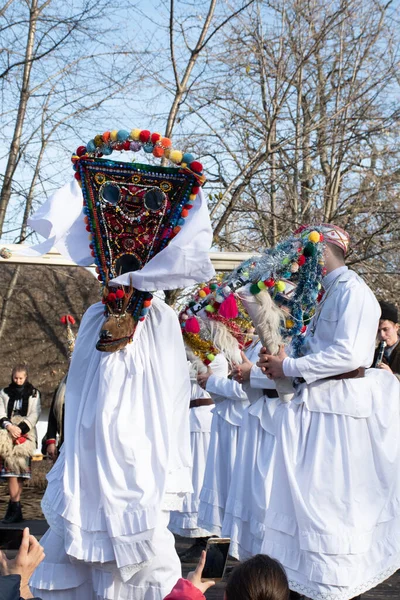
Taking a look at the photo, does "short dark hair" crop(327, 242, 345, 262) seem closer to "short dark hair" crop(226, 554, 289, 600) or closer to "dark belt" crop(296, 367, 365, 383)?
"dark belt" crop(296, 367, 365, 383)

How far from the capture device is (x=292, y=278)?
5.54 meters

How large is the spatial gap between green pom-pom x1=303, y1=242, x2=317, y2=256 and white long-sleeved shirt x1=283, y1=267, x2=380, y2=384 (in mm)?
210

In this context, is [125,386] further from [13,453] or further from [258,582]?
[13,453]

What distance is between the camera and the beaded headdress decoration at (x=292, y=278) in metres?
5.38

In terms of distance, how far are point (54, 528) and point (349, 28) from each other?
994 cm

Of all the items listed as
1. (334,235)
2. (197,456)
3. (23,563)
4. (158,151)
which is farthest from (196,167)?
(197,456)

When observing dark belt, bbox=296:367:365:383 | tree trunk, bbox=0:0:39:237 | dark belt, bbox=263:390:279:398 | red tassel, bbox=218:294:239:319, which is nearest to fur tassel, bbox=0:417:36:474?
tree trunk, bbox=0:0:39:237

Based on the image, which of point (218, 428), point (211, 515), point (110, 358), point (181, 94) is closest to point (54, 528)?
point (110, 358)

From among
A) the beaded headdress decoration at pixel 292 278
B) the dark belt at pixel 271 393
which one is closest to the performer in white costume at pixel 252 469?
the dark belt at pixel 271 393

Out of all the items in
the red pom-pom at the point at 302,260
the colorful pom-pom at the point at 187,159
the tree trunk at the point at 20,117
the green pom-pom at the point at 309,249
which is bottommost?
the red pom-pom at the point at 302,260

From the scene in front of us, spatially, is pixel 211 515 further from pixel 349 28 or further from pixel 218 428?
pixel 349 28

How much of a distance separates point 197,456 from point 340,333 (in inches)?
135

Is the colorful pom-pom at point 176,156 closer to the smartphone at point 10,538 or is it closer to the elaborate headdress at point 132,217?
the elaborate headdress at point 132,217

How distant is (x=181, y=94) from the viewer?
10062 mm
